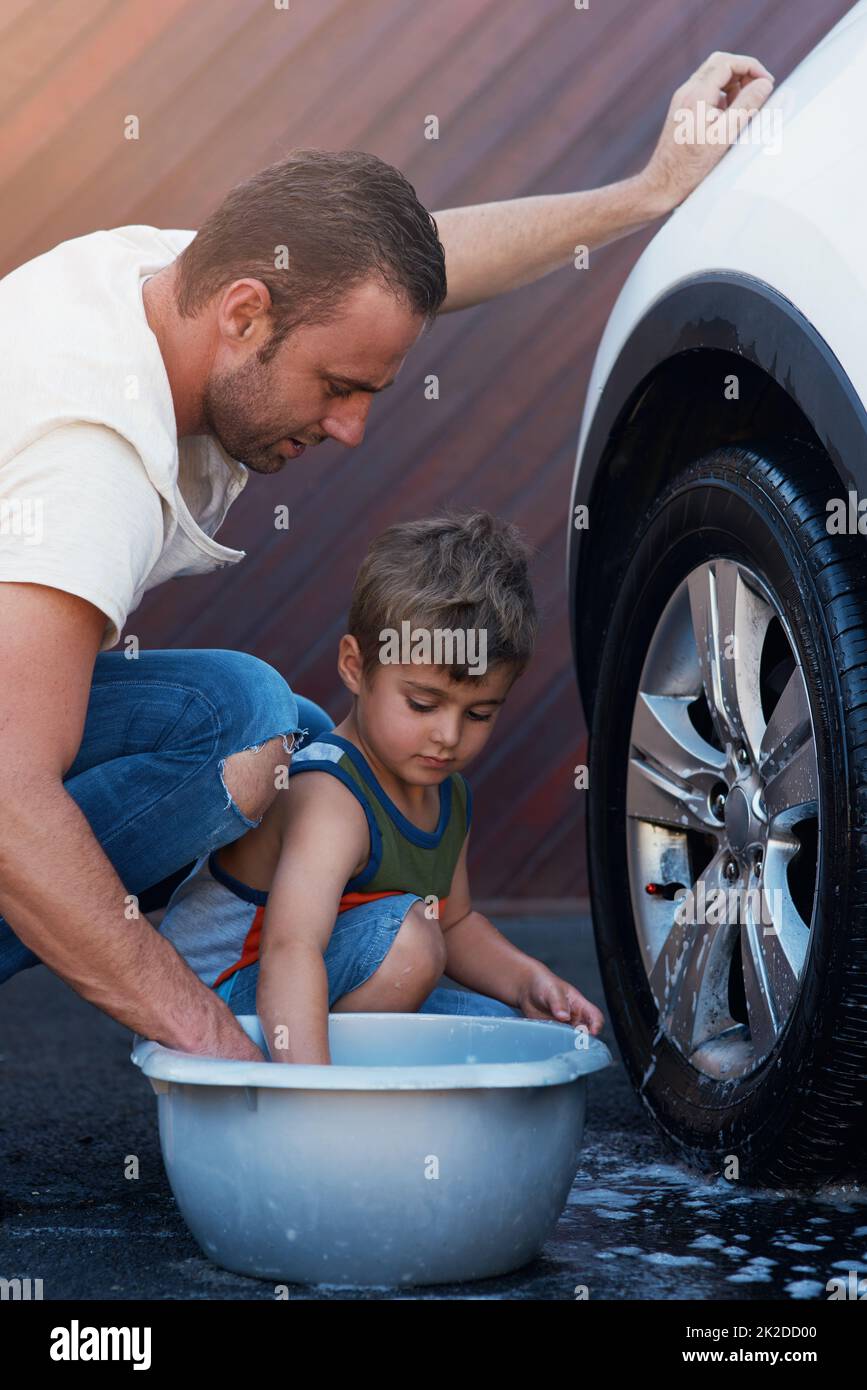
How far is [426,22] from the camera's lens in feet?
11.7

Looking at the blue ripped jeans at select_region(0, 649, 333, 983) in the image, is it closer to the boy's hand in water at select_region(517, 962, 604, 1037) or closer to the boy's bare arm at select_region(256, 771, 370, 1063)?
the boy's bare arm at select_region(256, 771, 370, 1063)

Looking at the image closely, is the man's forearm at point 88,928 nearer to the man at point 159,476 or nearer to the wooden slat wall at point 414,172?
the man at point 159,476

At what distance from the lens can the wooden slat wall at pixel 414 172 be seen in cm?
345

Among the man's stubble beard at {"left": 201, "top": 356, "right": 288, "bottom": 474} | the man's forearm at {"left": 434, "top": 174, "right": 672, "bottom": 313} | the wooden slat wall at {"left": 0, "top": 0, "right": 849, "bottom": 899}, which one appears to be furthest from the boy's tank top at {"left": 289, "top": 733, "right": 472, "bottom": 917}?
the wooden slat wall at {"left": 0, "top": 0, "right": 849, "bottom": 899}

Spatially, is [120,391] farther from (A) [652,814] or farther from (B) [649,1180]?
(B) [649,1180]

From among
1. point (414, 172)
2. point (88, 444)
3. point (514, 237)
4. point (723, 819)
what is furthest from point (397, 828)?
point (414, 172)

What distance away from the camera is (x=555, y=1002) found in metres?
1.94

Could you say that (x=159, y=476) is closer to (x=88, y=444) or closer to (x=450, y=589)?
(x=88, y=444)

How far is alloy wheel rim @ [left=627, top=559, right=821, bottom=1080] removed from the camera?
1.73m

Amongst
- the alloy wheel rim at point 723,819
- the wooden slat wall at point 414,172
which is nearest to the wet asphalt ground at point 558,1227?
the alloy wheel rim at point 723,819

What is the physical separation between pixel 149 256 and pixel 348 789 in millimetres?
706

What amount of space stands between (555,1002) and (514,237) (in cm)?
116

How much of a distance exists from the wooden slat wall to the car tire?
64.8 inches
